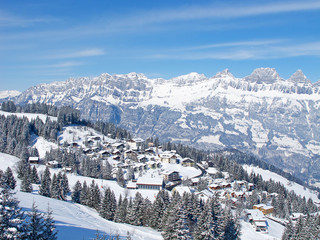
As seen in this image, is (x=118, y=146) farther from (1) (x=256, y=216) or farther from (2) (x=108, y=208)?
(2) (x=108, y=208)

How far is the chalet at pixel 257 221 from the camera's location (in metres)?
76.3

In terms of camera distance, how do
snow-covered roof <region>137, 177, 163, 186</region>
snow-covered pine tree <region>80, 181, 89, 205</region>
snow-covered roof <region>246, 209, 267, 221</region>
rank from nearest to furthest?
snow-covered pine tree <region>80, 181, 89, 205</region>
snow-covered roof <region>246, 209, 267, 221</region>
snow-covered roof <region>137, 177, 163, 186</region>

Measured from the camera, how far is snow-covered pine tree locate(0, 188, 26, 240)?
51.2ft

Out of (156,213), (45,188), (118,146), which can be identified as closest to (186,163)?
(118,146)

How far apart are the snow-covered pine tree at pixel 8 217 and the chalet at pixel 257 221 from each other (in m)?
72.1

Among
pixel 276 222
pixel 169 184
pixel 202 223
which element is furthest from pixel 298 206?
pixel 202 223

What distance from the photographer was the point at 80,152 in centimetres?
11744

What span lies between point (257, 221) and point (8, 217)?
7532 cm

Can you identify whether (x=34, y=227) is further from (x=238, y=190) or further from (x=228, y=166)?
(x=228, y=166)

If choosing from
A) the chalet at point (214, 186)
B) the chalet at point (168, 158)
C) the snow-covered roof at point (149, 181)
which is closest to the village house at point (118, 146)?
the chalet at point (168, 158)

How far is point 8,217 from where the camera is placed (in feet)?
51.8

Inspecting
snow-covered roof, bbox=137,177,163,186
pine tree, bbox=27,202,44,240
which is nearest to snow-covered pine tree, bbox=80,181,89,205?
snow-covered roof, bbox=137,177,163,186

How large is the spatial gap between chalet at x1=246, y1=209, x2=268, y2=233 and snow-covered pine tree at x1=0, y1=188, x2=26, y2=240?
72.1 m

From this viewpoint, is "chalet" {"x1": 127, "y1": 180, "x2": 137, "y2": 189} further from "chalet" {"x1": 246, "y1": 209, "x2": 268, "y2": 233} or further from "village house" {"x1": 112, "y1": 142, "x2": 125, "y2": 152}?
"village house" {"x1": 112, "y1": 142, "x2": 125, "y2": 152}
